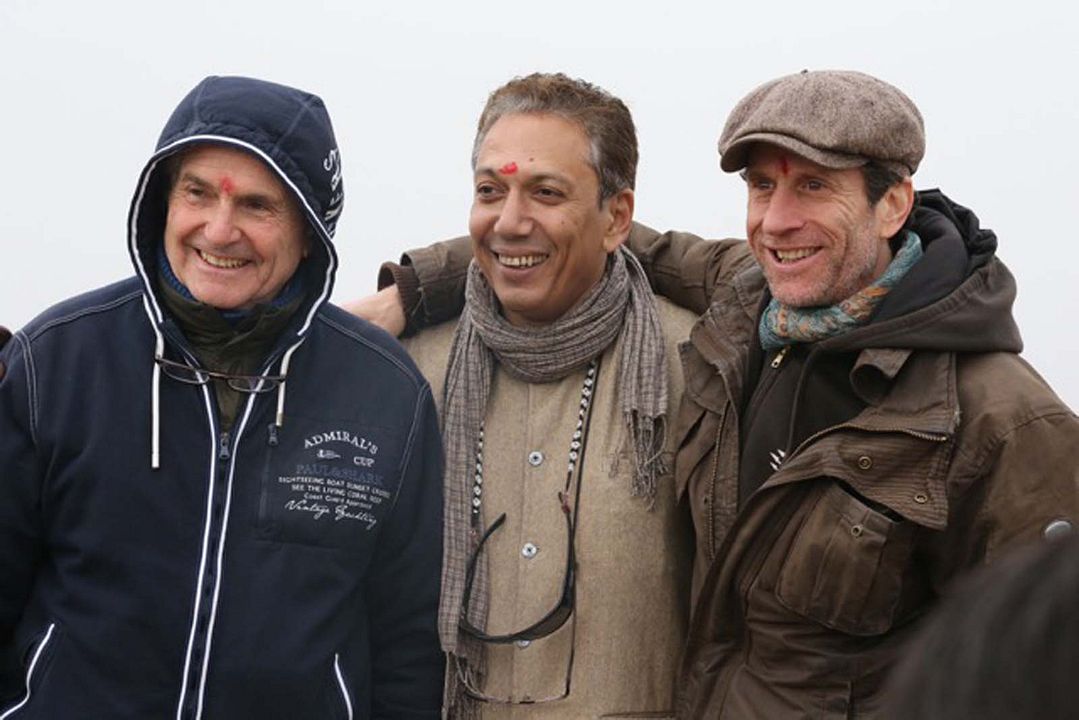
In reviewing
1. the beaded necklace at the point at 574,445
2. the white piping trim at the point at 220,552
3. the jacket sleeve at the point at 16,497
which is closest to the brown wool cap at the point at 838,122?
the beaded necklace at the point at 574,445

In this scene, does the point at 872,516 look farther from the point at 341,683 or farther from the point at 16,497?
the point at 16,497

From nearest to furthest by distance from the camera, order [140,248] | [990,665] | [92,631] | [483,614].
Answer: [990,665]
[92,631]
[140,248]
[483,614]

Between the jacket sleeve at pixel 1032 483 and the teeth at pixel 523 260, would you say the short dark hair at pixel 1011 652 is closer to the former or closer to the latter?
the jacket sleeve at pixel 1032 483

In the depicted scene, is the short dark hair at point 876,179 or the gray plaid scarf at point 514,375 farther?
the gray plaid scarf at point 514,375

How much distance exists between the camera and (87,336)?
7.38 ft

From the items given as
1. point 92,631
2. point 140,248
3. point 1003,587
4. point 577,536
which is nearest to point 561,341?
point 577,536

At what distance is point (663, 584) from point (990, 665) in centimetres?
187

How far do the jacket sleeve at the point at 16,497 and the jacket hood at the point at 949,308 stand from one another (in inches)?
48.7

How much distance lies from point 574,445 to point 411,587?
0.40m

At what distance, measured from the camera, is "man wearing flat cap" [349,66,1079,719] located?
2.19 meters

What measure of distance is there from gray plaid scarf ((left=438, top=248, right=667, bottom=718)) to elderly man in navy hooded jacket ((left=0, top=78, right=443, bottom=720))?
0.18 metres

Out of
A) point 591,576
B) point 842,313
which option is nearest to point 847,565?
point 842,313

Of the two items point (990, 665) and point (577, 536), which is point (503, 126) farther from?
point (990, 665)

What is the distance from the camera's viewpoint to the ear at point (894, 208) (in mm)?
2443
